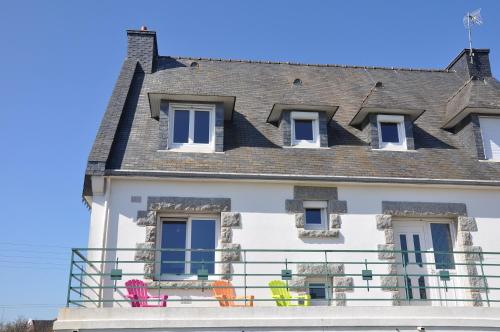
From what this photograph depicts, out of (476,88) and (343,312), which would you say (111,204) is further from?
(476,88)

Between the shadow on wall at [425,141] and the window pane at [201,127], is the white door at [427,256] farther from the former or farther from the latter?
the window pane at [201,127]

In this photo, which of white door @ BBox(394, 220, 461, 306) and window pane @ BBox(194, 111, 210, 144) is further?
window pane @ BBox(194, 111, 210, 144)

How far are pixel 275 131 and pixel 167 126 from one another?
2828mm

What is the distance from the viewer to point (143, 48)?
16594mm

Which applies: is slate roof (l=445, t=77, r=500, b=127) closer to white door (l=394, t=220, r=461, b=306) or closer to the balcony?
white door (l=394, t=220, r=461, b=306)

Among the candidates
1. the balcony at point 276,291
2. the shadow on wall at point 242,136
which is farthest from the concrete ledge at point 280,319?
the shadow on wall at point 242,136

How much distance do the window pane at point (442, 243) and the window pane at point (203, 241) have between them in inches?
199

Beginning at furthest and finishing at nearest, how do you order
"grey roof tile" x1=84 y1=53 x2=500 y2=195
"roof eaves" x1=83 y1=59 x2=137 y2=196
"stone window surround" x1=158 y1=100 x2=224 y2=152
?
"stone window surround" x1=158 y1=100 x2=224 y2=152 → "grey roof tile" x1=84 y1=53 x2=500 y2=195 → "roof eaves" x1=83 y1=59 x2=137 y2=196

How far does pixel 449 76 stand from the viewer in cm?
1864

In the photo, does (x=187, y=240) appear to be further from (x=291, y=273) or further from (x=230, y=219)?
(x=291, y=273)

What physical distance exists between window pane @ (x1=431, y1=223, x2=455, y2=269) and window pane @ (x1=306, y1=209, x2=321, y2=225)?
2.71 metres

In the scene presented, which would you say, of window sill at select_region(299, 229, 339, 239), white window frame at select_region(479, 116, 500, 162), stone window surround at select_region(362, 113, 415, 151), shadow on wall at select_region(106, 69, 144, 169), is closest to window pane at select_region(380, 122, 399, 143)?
stone window surround at select_region(362, 113, 415, 151)

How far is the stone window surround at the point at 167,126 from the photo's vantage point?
13.0m

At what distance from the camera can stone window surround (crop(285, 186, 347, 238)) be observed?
1205cm
